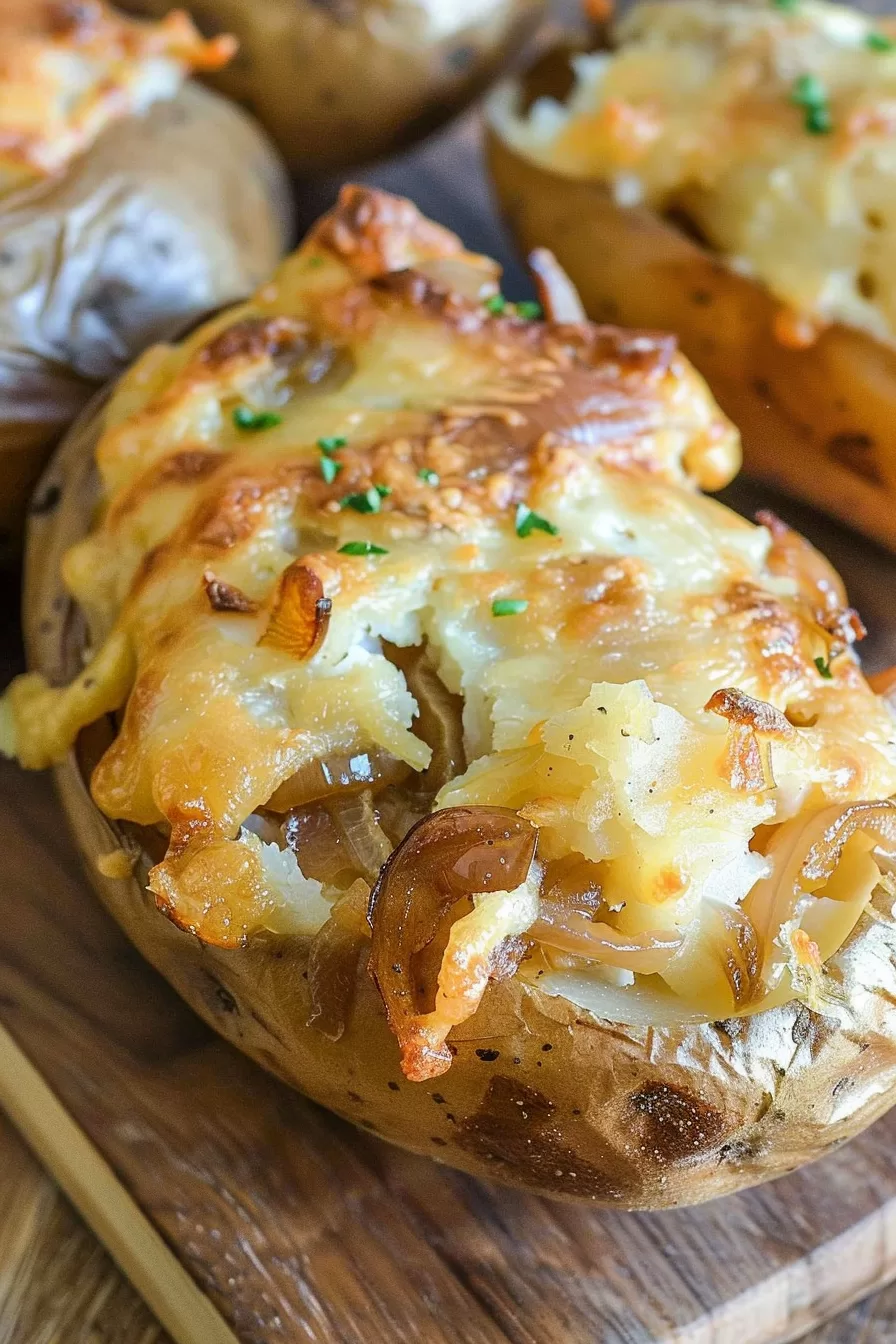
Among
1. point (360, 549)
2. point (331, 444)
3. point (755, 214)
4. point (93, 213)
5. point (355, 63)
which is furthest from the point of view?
point (355, 63)

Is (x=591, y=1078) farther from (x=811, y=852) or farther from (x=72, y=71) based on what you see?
(x=72, y=71)

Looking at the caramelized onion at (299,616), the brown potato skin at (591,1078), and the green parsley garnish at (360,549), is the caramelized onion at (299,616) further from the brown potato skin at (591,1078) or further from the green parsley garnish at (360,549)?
the brown potato skin at (591,1078)

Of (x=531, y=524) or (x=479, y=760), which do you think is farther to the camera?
(x=531, y=524)

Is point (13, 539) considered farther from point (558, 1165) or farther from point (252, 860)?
point (558, 1165)

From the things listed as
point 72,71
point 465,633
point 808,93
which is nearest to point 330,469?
point 465,633

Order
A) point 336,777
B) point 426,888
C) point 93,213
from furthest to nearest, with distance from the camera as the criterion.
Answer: point 93,213
point 336,777
point 426,888

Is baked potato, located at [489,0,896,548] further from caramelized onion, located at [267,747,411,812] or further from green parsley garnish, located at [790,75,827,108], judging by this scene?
caramelized onion, located at [267,747,411,812]

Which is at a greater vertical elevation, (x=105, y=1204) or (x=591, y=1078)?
(x=591, y=1078)

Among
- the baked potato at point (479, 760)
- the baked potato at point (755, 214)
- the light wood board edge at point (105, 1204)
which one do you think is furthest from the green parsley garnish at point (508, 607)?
the baked potato at point (755, 214)

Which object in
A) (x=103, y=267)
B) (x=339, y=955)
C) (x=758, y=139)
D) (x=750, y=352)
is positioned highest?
(x=758, y=139)
